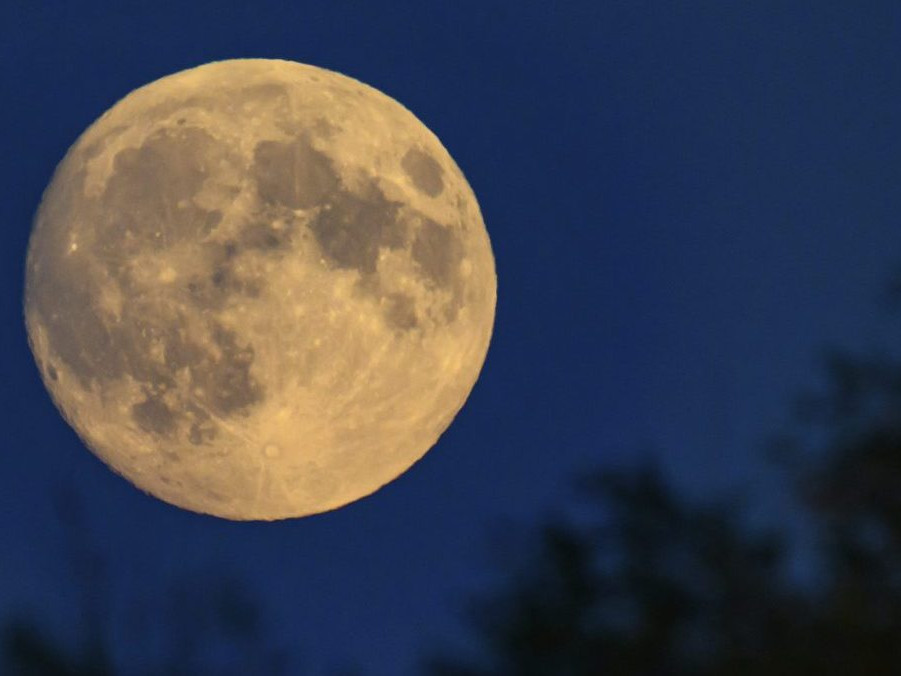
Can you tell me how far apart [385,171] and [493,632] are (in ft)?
27.7

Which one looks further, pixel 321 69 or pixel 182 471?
pixel 321 69

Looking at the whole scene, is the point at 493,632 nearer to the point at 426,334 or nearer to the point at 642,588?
the point at 642,588

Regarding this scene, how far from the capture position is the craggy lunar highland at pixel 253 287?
8789 millimetres

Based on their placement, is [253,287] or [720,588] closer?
[253,287]

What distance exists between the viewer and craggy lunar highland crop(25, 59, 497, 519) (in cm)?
879

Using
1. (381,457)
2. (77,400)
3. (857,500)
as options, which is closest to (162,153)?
(77,400)

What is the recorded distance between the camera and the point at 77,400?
9.73 metres

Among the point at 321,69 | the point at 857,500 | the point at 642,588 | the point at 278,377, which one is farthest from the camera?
the point at 642,588

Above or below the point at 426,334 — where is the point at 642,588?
above

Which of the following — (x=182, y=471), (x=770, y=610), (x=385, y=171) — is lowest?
(x=182, y=471)

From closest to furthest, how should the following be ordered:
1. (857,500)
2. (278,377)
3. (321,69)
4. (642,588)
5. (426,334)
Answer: (278,377)
(426,334)
(321,69)
(857,500)
(642,588)

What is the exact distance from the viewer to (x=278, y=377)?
350 inches

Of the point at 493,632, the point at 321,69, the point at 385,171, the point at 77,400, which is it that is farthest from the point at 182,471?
the point at 493,632

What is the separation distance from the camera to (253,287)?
873 cm
